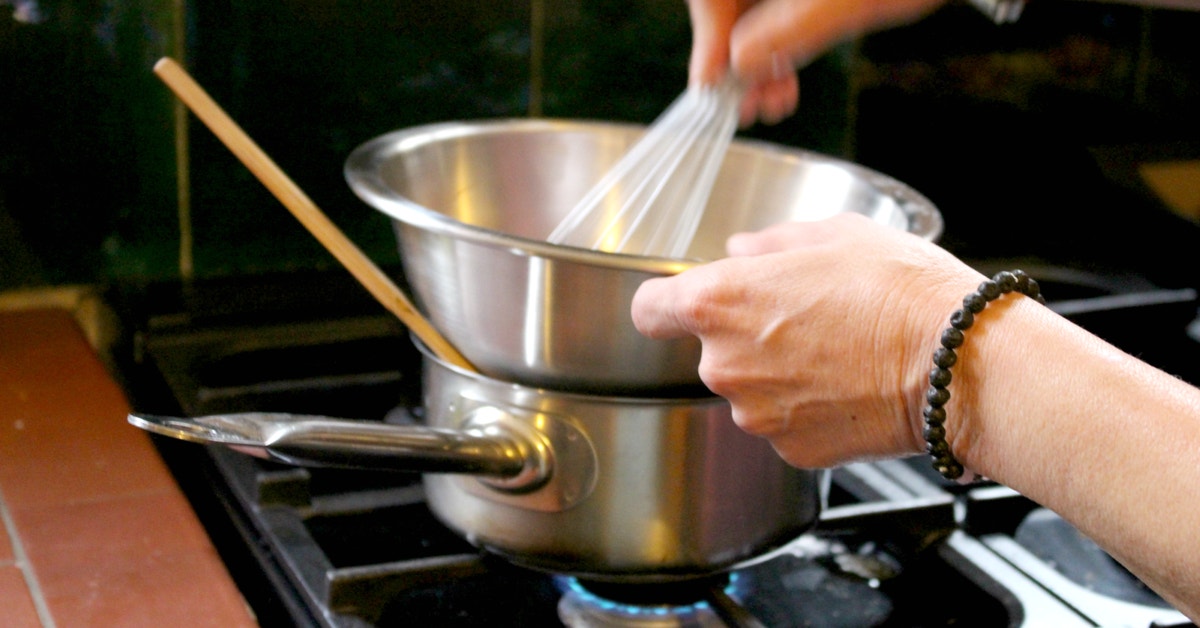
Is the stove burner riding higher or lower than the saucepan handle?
lower

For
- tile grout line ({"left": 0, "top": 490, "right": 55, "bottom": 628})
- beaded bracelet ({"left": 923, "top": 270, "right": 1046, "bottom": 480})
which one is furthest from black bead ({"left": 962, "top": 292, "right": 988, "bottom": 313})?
tile grout line ({"left": 0, "top": 490, "right": 55, "bottom": 628})

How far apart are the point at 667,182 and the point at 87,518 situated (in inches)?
12.8

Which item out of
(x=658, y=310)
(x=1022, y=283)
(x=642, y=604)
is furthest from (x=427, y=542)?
(x=1022, y=283)

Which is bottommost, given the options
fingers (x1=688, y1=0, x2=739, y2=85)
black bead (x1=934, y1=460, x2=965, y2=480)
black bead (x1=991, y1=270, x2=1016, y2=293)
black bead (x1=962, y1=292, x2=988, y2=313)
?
black bead (x1=934, y1=460, x2=965, y2=480)

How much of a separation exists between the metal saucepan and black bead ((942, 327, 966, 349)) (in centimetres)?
12

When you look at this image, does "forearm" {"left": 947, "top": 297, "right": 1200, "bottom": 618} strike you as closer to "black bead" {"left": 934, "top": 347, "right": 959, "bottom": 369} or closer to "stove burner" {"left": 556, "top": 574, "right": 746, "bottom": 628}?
"black bead" {"left": 934, "top": 347, "right": 959, "bottom": 369}

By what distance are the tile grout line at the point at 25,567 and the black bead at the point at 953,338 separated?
359 millimetres

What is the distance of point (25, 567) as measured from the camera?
0.52 m

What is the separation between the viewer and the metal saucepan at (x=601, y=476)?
53 cm

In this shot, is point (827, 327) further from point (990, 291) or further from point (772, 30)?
point (772, 30)

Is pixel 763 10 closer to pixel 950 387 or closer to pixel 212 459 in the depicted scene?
pixel 950 387

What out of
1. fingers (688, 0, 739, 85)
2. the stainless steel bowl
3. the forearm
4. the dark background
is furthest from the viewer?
the dark background

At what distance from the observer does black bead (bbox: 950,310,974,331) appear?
436 millimetres

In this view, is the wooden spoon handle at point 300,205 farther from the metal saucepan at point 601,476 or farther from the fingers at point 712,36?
the fingers at point 712,36
